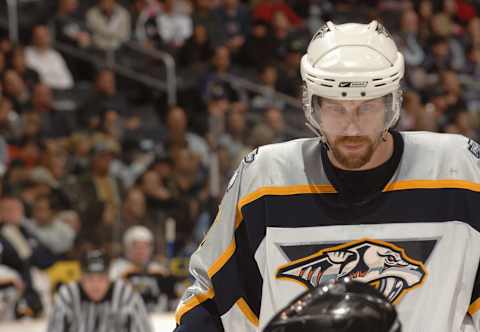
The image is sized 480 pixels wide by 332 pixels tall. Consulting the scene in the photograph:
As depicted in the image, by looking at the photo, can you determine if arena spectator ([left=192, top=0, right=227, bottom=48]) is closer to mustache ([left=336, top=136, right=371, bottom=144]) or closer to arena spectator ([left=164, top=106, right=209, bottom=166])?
arena spectator ([left=164, top=106, right=209, bottom=166])

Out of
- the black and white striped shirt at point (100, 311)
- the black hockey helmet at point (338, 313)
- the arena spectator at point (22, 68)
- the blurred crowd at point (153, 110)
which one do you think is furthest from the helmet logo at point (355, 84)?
the arena spectator at point (22, 68)

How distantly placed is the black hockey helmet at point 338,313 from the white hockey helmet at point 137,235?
6637 millimetres

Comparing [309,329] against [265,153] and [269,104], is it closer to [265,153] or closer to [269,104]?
[265,153]

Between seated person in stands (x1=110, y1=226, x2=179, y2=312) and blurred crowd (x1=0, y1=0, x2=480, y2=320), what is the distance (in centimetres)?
2

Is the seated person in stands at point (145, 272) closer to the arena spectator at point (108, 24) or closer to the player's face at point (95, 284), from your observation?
the player's face at point (95, 284)

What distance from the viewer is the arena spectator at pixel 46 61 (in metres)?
10.1

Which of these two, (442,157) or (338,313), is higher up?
(338,313)

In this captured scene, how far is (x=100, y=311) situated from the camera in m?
8.46

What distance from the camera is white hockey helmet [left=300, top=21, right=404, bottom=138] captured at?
222cm

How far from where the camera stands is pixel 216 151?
8234 mm

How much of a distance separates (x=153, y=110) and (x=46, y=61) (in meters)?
1.08

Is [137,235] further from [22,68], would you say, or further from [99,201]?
[22,68]

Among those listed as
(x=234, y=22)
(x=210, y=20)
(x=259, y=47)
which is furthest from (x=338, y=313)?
(x=234, y=22)

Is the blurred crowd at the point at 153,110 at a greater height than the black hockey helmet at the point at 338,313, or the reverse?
the black hockey helmet at the point at 338,313
